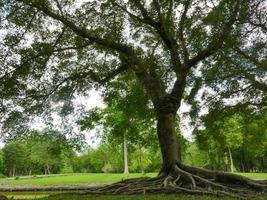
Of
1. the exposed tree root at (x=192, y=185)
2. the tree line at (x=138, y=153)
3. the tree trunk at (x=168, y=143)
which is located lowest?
the exposed tree root at (x=192, y=185)

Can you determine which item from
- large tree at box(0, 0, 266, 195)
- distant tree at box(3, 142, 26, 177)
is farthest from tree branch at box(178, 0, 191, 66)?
distant tree at box(3, 142, 26, 177)

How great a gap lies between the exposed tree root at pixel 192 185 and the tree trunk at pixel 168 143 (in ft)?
1.01

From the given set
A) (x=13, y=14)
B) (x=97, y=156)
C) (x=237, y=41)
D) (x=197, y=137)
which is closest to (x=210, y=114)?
(x=197, y=137)

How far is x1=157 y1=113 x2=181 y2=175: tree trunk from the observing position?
15.0 metres

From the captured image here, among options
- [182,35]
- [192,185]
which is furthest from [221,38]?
[192,185]

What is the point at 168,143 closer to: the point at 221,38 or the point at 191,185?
the point at 191,185

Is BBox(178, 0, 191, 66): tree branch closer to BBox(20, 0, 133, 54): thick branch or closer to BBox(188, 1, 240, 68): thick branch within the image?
BBox(188, 1, 240, 68): thick branch

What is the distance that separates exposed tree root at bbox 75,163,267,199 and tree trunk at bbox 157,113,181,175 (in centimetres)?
31

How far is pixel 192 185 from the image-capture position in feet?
43.0

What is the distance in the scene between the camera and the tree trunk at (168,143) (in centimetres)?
1500

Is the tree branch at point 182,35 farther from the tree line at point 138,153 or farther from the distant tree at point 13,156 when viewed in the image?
the distant tree at point 13,156

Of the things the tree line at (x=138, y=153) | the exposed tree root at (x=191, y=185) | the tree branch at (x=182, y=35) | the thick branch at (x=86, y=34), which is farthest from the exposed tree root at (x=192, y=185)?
the thick branch at (x=86, y=34)

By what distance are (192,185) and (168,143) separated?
8.65 ft

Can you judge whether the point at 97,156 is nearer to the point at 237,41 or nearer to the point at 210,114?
the point at 210,114
